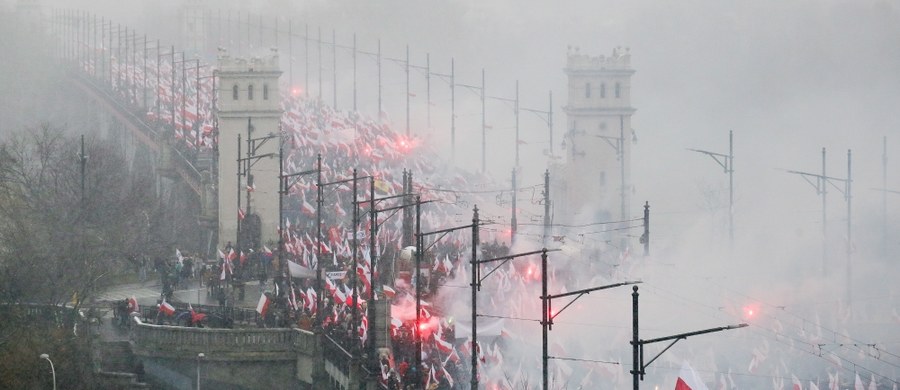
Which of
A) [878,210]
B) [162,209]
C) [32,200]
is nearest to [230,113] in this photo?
[162,209]

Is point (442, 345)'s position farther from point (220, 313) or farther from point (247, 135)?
point (247, 135)

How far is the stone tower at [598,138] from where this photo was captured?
94625mm

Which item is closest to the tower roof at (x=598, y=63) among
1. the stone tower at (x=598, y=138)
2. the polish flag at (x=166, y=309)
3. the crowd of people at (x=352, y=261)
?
the stone tower at (x=598, y=138)

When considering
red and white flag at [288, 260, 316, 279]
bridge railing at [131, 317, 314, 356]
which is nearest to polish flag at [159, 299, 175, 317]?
bridge railing at [131, 317, 314, 356]

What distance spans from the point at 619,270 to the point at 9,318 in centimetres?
2923

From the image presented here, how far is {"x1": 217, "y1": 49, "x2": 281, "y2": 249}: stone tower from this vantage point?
79000 mm

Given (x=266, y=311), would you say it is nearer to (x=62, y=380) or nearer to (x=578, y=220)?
(x=62, y=380)

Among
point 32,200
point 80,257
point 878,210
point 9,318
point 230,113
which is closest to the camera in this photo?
point 9,318

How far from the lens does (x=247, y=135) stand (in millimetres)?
79188

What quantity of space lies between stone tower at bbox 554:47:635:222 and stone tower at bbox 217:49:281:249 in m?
21.4

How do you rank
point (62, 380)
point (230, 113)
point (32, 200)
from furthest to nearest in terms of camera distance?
point (230, 113) → point (32, 200) → point (62, 380)

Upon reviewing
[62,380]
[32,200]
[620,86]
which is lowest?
[62,380]

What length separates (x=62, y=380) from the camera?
164 feet

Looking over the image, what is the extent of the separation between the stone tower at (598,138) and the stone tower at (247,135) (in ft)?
70.3
